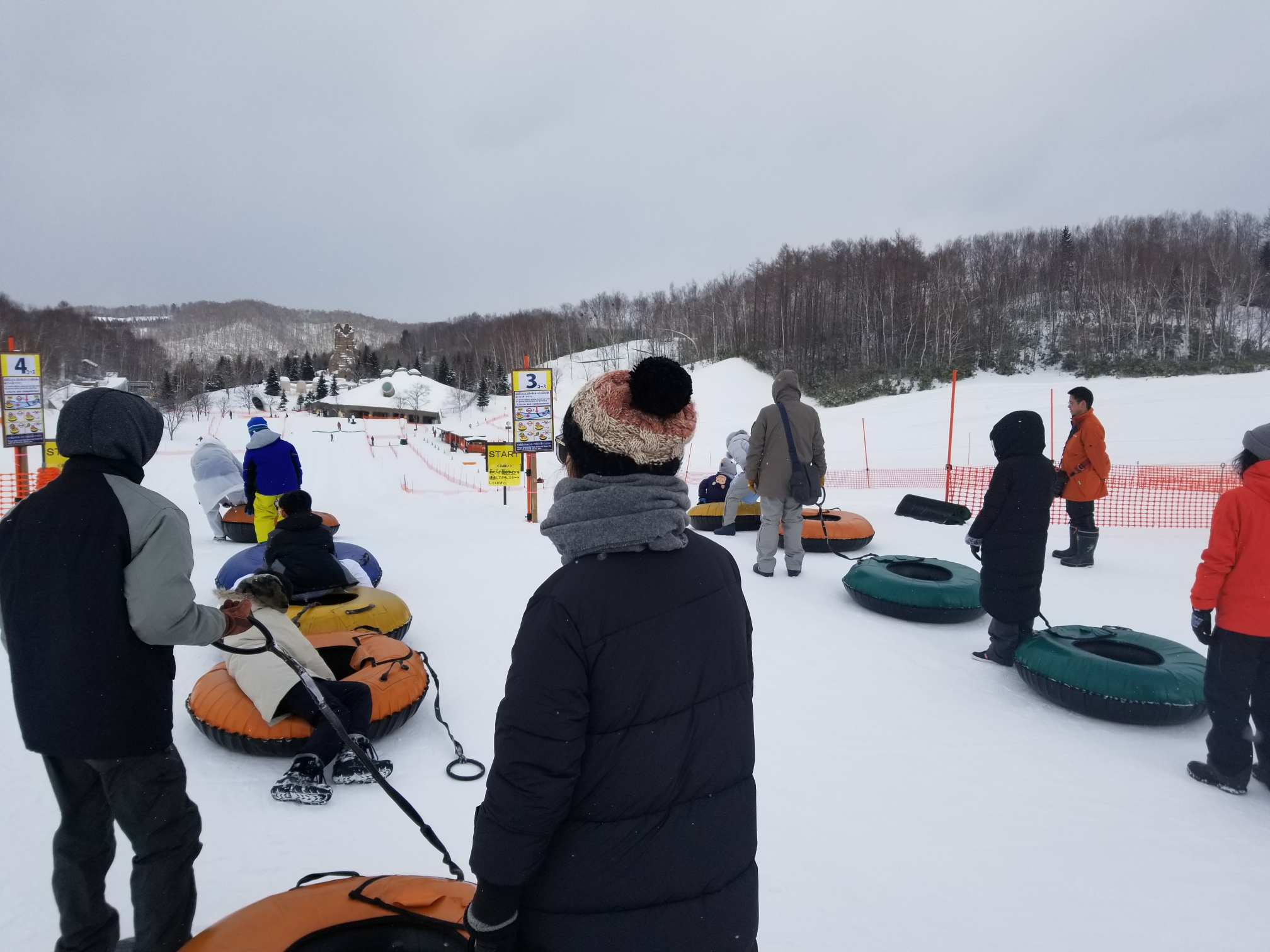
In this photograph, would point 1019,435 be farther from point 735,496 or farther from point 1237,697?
point 735,496

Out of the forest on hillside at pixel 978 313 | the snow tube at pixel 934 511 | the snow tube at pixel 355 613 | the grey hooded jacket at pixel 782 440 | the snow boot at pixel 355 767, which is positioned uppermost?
the forest on hillside at pixel 978 313

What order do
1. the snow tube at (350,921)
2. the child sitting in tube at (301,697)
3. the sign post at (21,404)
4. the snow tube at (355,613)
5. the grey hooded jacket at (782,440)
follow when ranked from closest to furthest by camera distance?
the snow tube at (350,921) → the child sitting in tube at (301,697) → the snow tube at (355,613) → the grey hooded jacket at (782,440) → the sign post at (21,404)

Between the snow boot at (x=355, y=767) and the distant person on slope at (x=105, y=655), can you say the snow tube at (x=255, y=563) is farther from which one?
the distant person on slope at (x=105, y=655)

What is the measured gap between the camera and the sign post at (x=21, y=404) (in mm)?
8391

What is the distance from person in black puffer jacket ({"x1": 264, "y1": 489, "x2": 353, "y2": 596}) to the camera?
4.49m

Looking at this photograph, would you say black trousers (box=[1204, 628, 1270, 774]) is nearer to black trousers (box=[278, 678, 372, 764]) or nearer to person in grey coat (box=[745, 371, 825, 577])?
person in grey coat (box=[745, 371, 825, 577])

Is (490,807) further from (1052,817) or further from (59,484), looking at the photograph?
(1052,817)

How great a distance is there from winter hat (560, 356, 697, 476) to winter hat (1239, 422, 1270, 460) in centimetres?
309

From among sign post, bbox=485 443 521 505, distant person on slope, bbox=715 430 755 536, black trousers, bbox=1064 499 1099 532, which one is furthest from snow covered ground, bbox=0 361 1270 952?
sign post, bbox=485 443 521 505

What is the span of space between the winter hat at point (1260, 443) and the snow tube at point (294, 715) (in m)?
4.09

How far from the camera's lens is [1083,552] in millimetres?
6879

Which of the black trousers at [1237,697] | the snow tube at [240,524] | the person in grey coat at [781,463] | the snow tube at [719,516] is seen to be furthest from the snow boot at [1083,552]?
the snow tube at [240,524]

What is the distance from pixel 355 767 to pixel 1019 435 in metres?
4.19

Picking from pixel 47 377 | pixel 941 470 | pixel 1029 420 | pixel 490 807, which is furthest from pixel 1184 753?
pixel 47 377
